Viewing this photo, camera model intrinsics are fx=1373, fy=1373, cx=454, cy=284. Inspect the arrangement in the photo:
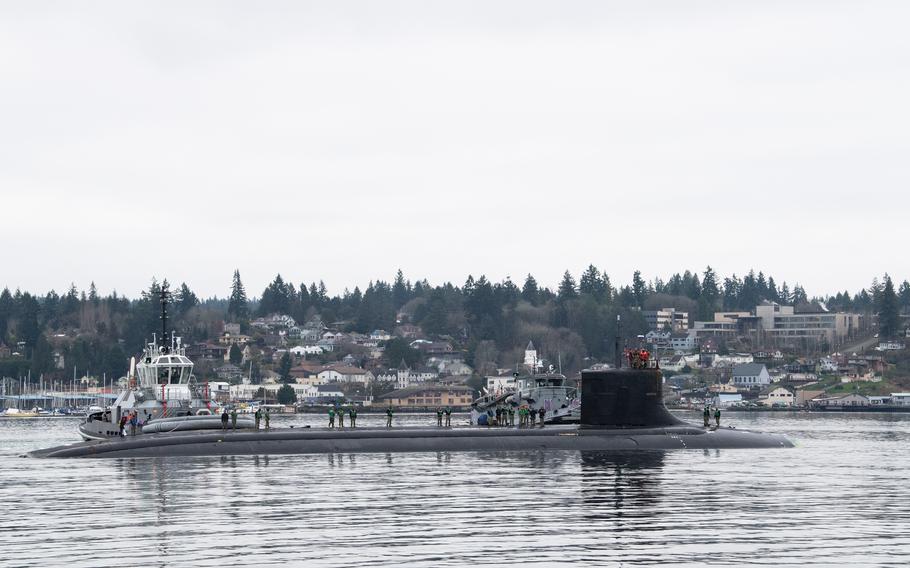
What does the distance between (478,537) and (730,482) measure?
15.5 metres

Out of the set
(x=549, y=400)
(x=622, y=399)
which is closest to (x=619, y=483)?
(x=622, y=399)

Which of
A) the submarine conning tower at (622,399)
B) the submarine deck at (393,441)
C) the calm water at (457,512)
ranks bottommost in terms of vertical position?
the calm water at (457,512)

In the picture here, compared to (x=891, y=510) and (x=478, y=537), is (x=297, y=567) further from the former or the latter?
(x=891, y=510)

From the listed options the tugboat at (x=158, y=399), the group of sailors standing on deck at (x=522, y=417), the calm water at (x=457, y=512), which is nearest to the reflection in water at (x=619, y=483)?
the calm water at (x=457, y=512)

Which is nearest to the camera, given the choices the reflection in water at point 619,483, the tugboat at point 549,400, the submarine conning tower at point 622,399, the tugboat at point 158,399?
the reflection in water at point 619,483

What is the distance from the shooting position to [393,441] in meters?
59.6

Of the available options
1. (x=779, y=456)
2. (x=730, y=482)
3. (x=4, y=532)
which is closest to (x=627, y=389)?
(x=779, y=456)

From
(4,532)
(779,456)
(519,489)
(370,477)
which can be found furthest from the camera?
(779,456)

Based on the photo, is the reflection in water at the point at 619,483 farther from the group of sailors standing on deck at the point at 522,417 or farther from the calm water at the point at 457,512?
the group of sailors standing on deck at the point at 522,417

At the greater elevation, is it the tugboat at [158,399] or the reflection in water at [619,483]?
the tugboat at [158,399]

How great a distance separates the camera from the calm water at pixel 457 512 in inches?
1182

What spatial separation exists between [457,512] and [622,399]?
81.1ft

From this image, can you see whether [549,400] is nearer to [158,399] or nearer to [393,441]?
[158,399]

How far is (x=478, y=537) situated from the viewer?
32219 mm
